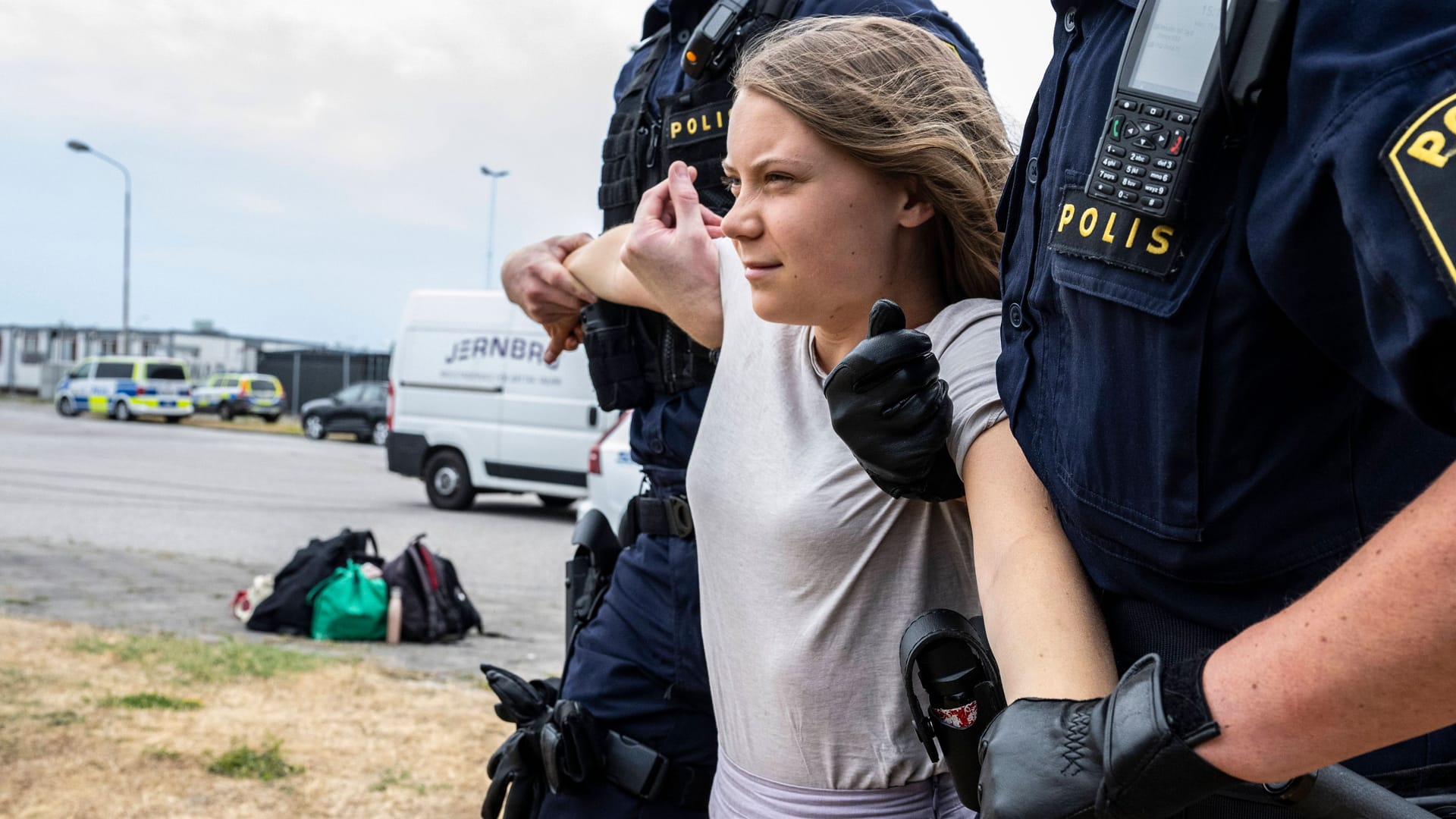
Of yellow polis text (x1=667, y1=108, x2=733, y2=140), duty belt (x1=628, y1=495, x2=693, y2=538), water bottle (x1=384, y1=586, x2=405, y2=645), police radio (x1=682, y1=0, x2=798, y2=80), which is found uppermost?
police radio (x1=682, y1=0, x2=798, y2=80)

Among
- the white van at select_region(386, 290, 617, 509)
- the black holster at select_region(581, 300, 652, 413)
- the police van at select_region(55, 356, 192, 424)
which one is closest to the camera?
the black holster at select_region(581, 300, 652, 413)

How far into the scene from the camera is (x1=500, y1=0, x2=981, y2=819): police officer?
79.8 inches

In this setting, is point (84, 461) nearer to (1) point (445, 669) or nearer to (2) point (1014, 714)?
(1) point (445, 669)

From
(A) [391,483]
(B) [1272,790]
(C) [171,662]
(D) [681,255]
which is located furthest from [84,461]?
(B) [1272,790]

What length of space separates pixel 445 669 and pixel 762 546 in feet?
14.4

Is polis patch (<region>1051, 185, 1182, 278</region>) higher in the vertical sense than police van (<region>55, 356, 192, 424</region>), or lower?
higher

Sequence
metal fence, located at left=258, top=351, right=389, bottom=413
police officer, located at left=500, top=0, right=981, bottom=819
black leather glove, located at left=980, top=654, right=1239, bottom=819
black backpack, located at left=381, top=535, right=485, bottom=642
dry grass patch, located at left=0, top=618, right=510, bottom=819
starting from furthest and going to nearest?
metal fence, located at left=258, top=351, right=389, bottom=413 < black backpack, located at left=381, top=535, right=485, bottom=642 < dry grass patch, located at left=0, top=618, right=510, bottom=819 < police officer, located at left=500, top=0, right=981, bottom=819 < black leather glove, located at left=980, top=654, right=1239, bottom=819

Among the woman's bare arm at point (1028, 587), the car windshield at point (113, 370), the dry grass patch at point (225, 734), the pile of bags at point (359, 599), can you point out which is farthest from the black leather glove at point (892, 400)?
the car windshield at point (113, 370)

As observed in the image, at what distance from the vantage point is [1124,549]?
1.07 metres

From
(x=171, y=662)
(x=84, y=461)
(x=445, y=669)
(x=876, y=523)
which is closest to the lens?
(x=876, y=523)

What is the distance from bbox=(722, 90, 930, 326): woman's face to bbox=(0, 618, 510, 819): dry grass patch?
268 cm

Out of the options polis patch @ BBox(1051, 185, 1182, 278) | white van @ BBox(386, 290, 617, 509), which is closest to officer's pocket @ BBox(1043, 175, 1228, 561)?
polis patch @ BBox(1051, 185, 1182, 278)

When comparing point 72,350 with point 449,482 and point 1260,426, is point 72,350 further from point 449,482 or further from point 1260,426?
point 1260,426

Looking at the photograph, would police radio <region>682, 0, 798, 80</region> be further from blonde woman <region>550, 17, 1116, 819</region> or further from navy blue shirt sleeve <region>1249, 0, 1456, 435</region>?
navy blue shirt sleeve <region>1249, 0, 1456, 435</region>
